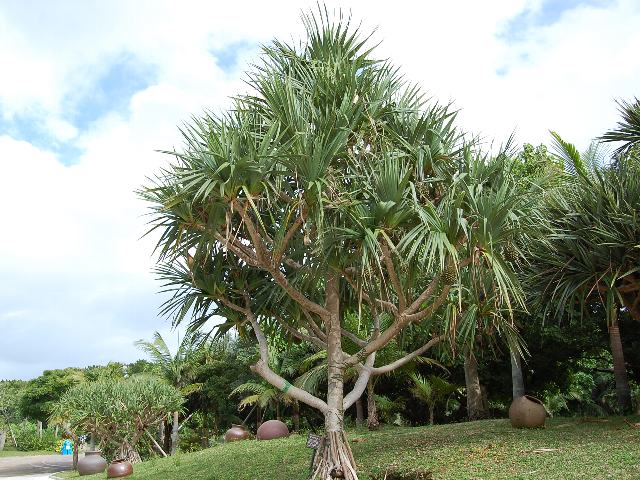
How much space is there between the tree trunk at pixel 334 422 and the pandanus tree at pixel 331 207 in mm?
17

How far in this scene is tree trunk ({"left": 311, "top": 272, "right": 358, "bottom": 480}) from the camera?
7.53 meters

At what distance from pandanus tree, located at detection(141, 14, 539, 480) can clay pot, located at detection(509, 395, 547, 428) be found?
2.54m

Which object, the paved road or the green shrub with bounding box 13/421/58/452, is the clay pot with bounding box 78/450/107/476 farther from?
the green shrub with bounding box 13/421/58/452

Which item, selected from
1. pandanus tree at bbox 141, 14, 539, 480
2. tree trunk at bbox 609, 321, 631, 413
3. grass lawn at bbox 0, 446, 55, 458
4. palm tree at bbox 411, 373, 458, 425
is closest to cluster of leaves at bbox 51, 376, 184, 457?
palm tree at bbox 411, 373, 458, 425

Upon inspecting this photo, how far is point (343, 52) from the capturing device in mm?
8883

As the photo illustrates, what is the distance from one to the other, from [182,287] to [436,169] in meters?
3.92

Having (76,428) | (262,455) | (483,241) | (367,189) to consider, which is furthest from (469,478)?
(76,428)

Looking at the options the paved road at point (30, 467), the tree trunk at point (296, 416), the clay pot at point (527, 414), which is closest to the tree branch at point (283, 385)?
the clay pot at point (527, 414)

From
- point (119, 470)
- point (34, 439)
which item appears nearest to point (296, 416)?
point (119, 470)

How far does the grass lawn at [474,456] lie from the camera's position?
7078 millimetres

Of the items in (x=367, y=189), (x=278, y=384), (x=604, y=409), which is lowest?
(x=604, y=409)

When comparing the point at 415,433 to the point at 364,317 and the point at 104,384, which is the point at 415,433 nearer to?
the point at 364,317

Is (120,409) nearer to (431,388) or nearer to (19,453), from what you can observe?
(431,388)

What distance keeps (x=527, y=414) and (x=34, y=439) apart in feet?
121
